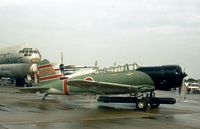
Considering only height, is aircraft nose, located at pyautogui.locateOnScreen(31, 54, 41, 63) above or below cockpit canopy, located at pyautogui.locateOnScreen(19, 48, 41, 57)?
below

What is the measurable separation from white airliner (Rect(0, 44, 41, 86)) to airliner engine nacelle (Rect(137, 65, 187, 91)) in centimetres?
2206

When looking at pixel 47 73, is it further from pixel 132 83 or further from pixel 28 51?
pixel 28 51

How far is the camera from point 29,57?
121 ft

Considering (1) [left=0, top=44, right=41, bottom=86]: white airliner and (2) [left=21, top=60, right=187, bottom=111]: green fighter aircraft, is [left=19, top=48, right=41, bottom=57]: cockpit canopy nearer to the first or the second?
(1) [left=0, top=44, right=41, bottom=86]: white airliner

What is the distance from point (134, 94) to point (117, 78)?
3.79 feet

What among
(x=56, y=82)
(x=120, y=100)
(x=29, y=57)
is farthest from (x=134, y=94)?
(x=29, y=57)

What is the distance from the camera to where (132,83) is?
55.2ft

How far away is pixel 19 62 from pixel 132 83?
22.9 metres

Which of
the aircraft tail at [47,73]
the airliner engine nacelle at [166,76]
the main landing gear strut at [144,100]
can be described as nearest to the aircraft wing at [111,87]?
the main landing gear strut at [144,100]

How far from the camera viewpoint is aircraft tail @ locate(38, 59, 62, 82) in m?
19.8

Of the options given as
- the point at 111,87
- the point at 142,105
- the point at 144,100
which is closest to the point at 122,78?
the point at 111,87

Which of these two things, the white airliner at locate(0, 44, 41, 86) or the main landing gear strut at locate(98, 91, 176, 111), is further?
the white airliner at locate(0, 44, 41, 86)

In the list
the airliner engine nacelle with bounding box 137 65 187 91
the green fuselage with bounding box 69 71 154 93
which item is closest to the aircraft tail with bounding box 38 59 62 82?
the green fuselage with bounding box 69 71 154 93

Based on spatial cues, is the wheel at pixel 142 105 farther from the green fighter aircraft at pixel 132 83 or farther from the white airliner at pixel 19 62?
the white airliner at pixel 19 62
